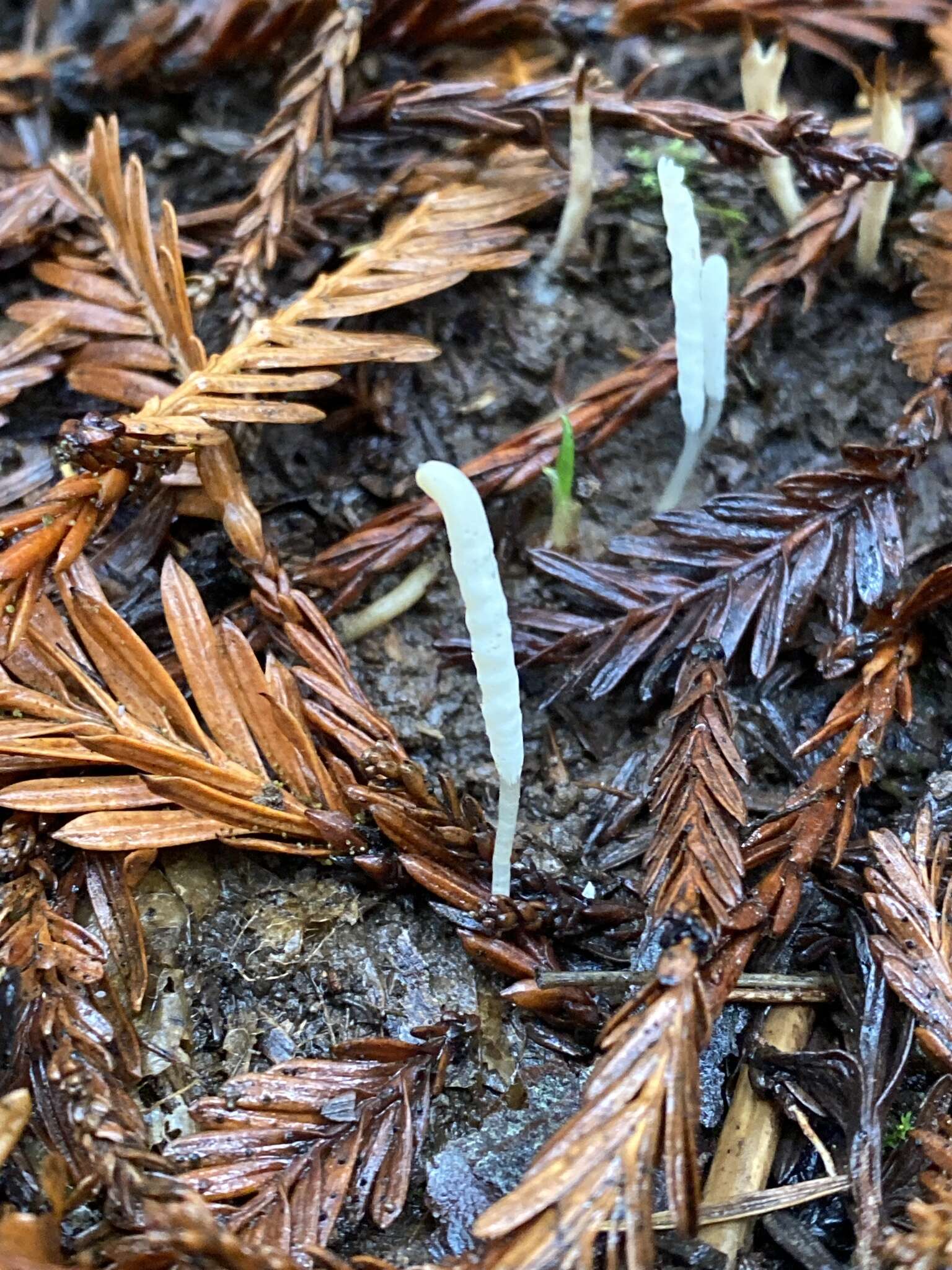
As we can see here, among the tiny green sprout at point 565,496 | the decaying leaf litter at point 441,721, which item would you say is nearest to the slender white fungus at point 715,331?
the decaying leaf litter at point 441,721

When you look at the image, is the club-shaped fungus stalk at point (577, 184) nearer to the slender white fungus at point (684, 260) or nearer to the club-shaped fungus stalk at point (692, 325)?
the club-shaped fungus stalk at point (692, 325)

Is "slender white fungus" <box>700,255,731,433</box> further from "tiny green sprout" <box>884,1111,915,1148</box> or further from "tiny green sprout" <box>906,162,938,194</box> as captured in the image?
"tiny green sprout" <box>884,1111,915,1148</box>

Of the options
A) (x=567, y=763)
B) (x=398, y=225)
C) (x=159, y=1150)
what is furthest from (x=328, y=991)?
(x=398, y=225)

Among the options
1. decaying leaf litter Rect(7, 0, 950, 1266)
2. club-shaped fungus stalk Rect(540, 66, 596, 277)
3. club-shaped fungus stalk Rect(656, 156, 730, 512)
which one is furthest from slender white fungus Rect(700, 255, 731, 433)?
club-shaped fungus stalk Rect(540, 66, 596, 277)

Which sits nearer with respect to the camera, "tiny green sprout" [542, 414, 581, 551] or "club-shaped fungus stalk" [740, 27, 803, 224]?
"tiny green sprout" [542, 414, 581, 551]

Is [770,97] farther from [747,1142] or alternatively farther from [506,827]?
[747,1142]
